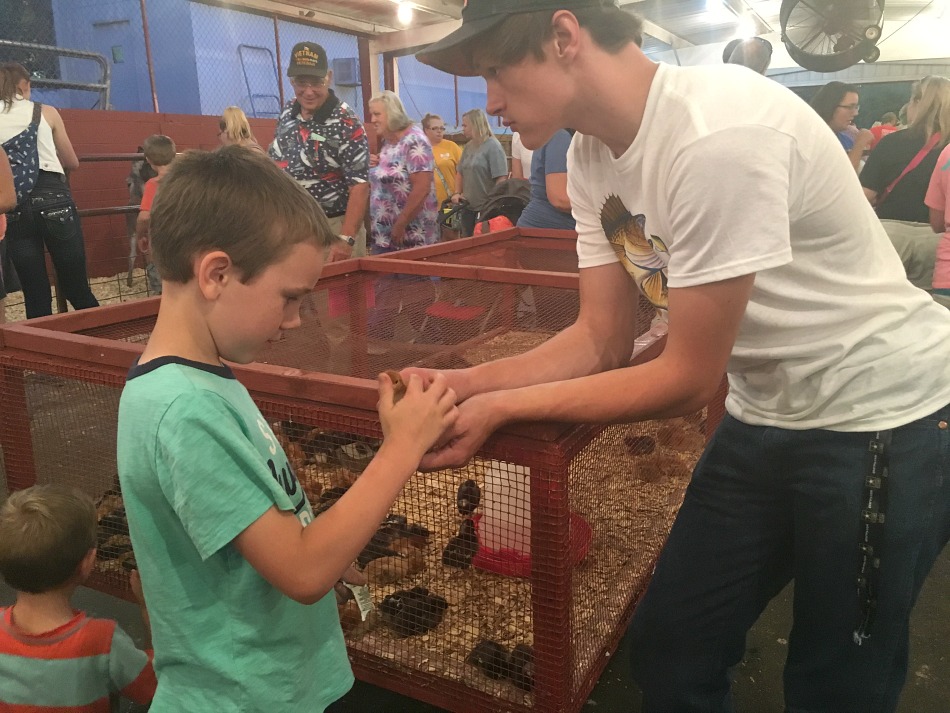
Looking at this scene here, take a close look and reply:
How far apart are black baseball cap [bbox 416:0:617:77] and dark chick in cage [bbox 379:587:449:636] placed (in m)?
1.24

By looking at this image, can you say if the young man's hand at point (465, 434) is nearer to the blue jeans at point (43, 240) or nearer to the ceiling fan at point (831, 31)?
the blue jeans at point (43, 240)

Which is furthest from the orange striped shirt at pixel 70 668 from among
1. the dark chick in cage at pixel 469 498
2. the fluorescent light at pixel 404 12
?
the fluorescent light at pixel 404 12

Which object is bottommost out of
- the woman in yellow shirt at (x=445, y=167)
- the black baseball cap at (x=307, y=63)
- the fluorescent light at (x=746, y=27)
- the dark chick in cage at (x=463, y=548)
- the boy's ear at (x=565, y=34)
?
the dark chick in cage at (x=463, y=548)

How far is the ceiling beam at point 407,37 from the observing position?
13734 millimetres

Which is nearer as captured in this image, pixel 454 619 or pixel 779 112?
pixel 779 112

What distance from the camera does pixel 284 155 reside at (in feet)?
12.4

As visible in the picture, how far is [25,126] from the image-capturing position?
3.90 metres

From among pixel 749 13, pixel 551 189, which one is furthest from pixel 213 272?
pixel 749 13

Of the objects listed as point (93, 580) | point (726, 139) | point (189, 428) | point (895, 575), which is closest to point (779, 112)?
point (726, 139)

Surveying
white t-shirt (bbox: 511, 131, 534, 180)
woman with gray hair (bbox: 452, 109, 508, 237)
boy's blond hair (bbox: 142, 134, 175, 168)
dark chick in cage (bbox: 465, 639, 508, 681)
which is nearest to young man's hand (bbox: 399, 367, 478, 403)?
dark chick in cage (bbox: 465, 639, 508, 681)

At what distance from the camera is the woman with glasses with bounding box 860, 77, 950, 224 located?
148 inches

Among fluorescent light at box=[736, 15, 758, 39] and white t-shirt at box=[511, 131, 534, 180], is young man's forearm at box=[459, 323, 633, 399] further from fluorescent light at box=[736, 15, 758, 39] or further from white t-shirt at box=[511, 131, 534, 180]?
fluorescent light at box=[736, 15, 758, 39]

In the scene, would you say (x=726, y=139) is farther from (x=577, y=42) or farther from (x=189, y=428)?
(x=189, y=428)

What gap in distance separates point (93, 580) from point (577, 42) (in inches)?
74.5
